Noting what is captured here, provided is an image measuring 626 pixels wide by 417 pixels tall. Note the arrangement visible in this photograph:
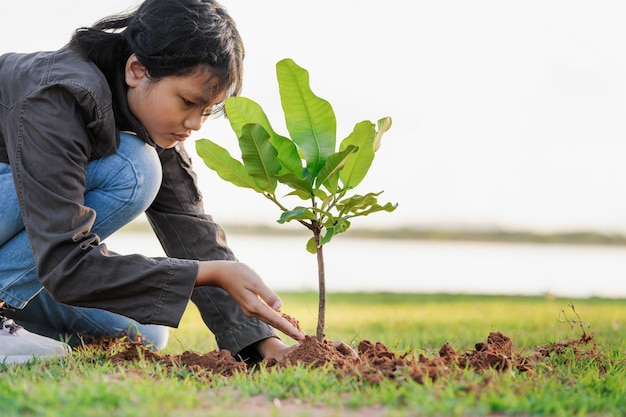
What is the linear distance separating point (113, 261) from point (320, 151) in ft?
2.55

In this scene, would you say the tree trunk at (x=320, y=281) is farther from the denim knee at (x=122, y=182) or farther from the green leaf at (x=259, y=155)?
the denim knee at (x=122, y=182)

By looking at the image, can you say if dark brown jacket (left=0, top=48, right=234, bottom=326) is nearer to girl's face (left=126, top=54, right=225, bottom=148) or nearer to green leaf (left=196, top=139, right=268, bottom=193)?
girl's face (left=126, top=54, right=225, bottom=148)

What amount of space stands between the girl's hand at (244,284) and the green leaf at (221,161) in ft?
1.10

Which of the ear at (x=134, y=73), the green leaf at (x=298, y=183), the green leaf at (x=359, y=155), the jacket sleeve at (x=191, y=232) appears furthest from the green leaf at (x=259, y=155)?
the jacket sleeve at (x=191, y=232)

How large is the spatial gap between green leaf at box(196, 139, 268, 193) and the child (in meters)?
0.09

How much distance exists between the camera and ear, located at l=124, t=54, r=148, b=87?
264 cm

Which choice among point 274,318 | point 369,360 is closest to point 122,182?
point 274,318

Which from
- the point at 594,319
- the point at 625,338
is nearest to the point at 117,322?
the point at 625,338

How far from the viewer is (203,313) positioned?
3.06 m

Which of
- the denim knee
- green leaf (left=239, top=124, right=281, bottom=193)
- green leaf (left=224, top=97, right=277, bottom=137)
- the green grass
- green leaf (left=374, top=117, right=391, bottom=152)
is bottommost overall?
the green grass

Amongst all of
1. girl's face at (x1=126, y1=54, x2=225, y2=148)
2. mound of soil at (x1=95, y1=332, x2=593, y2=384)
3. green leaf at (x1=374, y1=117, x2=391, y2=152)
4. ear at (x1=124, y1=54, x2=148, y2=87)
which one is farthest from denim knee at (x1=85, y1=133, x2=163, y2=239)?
green leaf at (x1=374, y1=117, x2=391, y2=152)

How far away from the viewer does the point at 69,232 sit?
234cm

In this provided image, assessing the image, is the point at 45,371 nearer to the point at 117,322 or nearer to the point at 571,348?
the point at 117,322

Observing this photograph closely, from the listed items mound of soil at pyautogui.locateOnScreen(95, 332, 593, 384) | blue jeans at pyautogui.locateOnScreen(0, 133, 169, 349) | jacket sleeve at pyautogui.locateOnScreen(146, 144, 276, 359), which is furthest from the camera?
jacket sleeve at pyautogui.locateOnScreen(146, 144, 276, 359)
